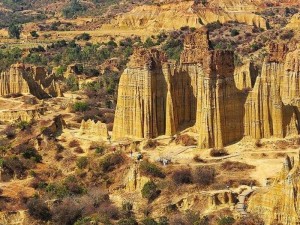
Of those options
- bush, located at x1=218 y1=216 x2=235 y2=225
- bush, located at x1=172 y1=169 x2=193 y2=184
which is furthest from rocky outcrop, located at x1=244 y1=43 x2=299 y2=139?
bush, located at x1=218 y1=216 x2=235 y2=225

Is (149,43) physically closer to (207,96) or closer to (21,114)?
(21,114)

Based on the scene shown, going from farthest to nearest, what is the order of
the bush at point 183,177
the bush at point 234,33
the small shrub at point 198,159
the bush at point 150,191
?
the bush at point 234,33
the small shrub at point 198,159
the bush at point 183,177
the bush at point 150,191

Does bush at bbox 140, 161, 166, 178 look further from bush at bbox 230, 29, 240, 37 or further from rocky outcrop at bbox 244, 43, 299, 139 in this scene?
bush at bbox 230, 29, 240, 37

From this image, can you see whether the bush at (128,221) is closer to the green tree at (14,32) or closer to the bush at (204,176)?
the bush at (204,176)

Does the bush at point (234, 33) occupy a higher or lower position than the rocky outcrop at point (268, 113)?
higher

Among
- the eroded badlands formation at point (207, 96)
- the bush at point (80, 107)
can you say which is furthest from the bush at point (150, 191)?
the bush at point (80, 107)

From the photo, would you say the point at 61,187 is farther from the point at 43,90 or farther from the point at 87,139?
the point at 43,90

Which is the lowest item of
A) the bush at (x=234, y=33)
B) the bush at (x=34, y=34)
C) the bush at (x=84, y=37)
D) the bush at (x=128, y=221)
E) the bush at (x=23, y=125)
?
the bush at (x=128, y=221)

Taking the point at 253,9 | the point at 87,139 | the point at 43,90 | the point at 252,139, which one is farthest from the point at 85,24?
the point at 252,139
